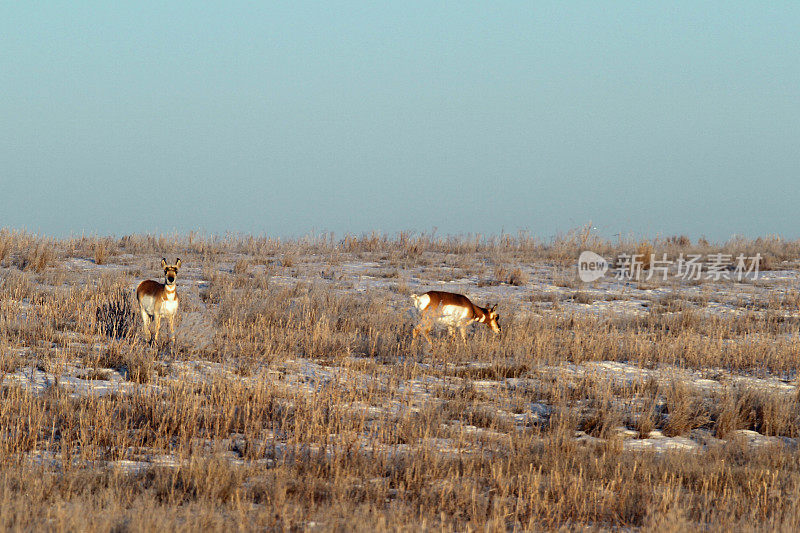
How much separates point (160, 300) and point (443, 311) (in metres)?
3.90

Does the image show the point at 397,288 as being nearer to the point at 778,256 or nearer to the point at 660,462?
the point at 660,462

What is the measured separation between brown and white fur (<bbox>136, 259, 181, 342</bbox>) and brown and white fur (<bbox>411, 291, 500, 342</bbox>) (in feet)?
10.9

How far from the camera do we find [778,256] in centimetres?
2058

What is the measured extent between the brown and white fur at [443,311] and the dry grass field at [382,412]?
0.34 m

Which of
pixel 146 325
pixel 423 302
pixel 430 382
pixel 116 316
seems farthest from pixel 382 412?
pixel 116 316

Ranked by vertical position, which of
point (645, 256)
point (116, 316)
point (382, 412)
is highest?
point (645, 256)

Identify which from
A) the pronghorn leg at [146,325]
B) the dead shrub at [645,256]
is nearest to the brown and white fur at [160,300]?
the pronghorn leg at [146,325]

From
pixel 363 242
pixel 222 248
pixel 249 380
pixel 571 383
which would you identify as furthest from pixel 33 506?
pixel 363 242

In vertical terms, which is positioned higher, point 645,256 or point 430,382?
point 645,256

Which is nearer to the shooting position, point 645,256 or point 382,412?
point 382,412

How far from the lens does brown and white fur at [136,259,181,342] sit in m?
9.05

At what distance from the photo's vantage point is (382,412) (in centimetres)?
727

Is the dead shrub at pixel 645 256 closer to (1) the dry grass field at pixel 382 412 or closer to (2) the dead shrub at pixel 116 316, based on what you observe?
(1) the dry grass field at pixel 382 412

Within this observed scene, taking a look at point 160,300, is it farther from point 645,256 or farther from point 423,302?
point 645,256
